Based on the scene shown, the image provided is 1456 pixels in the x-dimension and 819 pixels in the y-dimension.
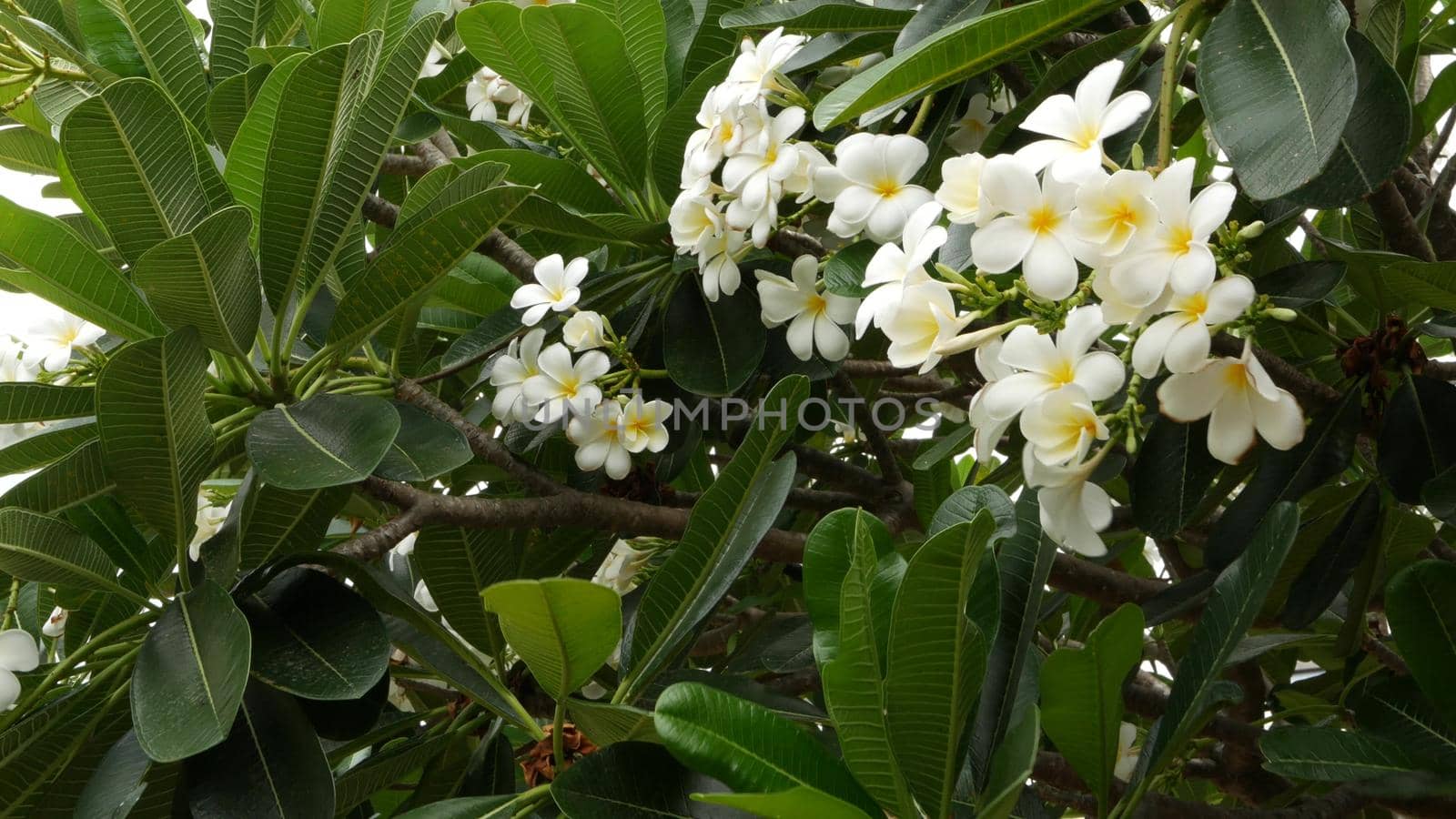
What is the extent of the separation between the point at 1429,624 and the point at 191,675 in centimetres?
87

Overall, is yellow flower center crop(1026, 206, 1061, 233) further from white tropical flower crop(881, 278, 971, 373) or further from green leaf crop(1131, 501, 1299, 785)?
green leaf crop(1131, 501, 1299, 785)

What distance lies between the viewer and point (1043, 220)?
636 mm

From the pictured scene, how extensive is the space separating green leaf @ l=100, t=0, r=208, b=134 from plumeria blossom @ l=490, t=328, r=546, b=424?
440 mm

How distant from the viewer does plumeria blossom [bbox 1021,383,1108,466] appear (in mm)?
639

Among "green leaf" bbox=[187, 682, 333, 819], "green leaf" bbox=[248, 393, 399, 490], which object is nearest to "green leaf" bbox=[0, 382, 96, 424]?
"green leaf" bbox=[248, 393, 399, 490]

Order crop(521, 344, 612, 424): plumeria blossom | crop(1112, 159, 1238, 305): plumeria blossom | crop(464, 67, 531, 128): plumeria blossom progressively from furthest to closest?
crop(464, 67, 531, 128): plumeria blossom
crop(521, 344, 612, 424): plumeria blossom
crop(1112, 159, 1238, 305): plumeria blossom

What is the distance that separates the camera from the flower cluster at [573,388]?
1.12m

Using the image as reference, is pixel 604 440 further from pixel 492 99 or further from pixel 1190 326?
pixel 1190 326

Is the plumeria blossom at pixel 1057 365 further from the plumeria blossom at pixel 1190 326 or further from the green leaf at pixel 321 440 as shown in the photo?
the green leaf at pixel 321 440

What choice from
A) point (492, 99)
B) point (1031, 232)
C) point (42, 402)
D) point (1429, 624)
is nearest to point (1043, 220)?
point (1031, 232)

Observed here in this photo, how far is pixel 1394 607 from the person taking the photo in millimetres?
829

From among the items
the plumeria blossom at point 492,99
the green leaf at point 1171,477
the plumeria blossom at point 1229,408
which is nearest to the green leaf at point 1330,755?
the green leaf at point 1171,477

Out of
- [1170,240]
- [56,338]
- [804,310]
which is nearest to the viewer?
[1170,240]

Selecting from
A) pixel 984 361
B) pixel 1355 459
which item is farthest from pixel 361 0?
pixel 1355 459
